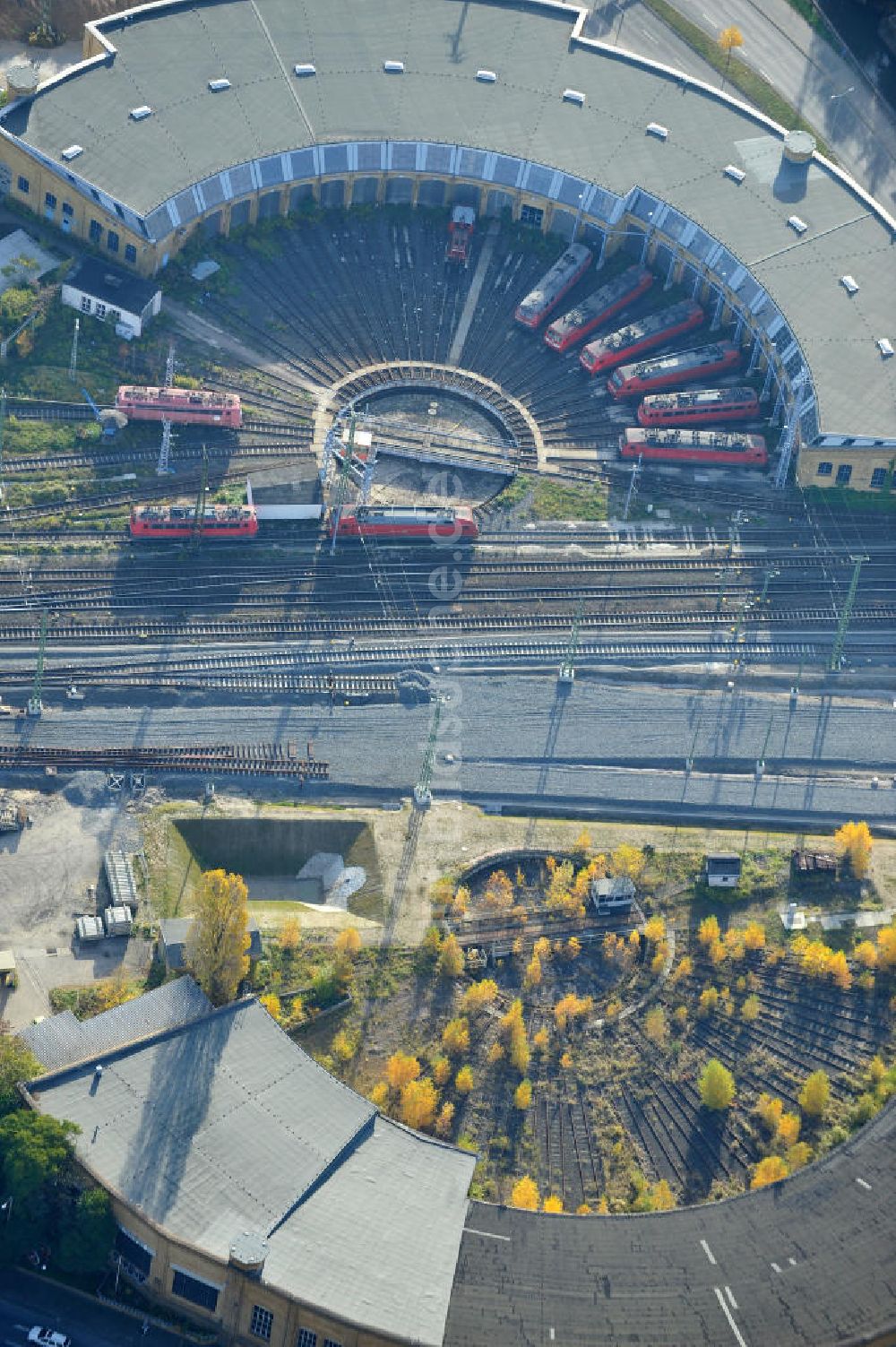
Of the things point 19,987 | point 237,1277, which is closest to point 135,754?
point 19,987

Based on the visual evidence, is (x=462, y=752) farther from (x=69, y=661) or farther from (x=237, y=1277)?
(x=237, y=1277)

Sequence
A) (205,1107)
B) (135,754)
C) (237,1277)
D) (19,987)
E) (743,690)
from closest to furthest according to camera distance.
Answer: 1. (237,1277)
2. (205,1107)
3. (19,987)
4. (135,754)
5. (743,690)

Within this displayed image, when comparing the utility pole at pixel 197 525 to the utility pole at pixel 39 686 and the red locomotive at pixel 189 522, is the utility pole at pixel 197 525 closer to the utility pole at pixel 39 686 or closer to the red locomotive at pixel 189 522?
the red locomotive at pixel 189 522

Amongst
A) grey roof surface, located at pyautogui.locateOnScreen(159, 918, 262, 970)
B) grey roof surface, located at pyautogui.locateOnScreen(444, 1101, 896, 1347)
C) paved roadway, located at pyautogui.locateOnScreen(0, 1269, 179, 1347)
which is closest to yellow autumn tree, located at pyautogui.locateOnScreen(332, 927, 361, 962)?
grey roof surface, located at pyautogui.locateOnScreen(159, 918, 262, 970)

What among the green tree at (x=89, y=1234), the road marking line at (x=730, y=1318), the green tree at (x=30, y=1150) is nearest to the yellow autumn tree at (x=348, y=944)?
the green tree at (x=30, y=1150)

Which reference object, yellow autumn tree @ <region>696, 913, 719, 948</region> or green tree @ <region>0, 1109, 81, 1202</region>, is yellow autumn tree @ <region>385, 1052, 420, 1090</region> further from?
yellow autumn tree @ <region>696, 913, 719, 948</region>

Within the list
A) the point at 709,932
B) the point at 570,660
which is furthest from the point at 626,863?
the point at 570,660

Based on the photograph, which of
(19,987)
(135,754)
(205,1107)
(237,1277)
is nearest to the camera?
(237,1277)
